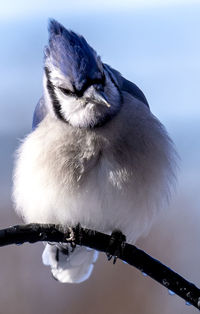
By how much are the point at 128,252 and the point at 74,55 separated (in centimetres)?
46

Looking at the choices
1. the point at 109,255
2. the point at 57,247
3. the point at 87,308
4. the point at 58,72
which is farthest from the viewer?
the point at 87,308

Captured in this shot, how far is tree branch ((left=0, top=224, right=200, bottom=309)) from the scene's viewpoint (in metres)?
1.61

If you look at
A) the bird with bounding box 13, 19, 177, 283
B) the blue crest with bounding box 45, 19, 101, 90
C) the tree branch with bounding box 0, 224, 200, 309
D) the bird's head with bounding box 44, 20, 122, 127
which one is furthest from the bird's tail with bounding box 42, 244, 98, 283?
the blue crest with bounding box 45, 19, 101, 90

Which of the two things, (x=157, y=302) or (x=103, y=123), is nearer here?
(x=103, y=123)

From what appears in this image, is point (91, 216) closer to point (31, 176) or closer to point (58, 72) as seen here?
point (31, 176)

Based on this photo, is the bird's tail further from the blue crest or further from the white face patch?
the blue crest

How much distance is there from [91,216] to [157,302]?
2.75 ft

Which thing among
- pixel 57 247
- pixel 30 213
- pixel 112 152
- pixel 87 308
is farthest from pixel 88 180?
pixel 87 308

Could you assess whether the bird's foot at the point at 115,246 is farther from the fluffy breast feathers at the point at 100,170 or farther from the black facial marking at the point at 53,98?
the black facial marking at the point at 53,98

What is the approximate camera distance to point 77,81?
5.98 feet

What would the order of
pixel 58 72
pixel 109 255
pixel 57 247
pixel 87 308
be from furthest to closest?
pixel 87 308, pixel 57 247, pixel 109 255, pixel 58 72

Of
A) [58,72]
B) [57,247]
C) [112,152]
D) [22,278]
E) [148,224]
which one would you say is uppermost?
[58,72]

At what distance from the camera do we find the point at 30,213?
80.1 inches

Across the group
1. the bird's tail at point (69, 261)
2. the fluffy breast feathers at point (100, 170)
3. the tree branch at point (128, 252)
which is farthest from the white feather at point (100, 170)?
the bird's tail at point (69, 261)
